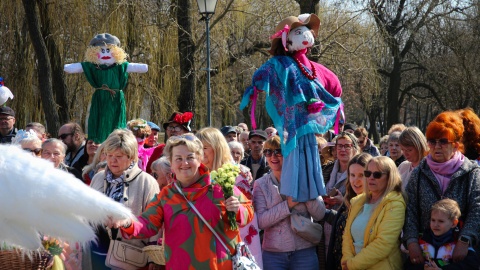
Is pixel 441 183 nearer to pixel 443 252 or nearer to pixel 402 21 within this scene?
pixel 443 252

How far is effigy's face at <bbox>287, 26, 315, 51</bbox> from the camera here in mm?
6027

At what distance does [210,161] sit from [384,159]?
4.78ft

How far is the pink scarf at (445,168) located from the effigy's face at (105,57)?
4397 mm

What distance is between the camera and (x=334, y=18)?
1852cm

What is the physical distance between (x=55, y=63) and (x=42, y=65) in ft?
4.89

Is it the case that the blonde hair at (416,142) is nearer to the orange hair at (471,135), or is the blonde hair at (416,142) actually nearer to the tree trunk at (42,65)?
the orange hair at (471,135)

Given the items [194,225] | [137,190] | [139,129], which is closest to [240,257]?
[194,225]

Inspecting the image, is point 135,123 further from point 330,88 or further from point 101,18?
point 101,18

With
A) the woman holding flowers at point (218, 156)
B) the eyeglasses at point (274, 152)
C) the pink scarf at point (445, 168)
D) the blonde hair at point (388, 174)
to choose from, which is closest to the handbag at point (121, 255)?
the woman holding flowers at point (218, 156)

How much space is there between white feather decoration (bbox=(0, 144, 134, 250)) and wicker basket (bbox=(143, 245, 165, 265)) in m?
3.11

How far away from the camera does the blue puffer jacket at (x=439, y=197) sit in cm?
530

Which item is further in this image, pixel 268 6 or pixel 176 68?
pixel 268 6

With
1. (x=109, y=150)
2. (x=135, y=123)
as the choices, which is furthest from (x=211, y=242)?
(x=135, y=123)

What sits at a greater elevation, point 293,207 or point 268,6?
point 268,6
